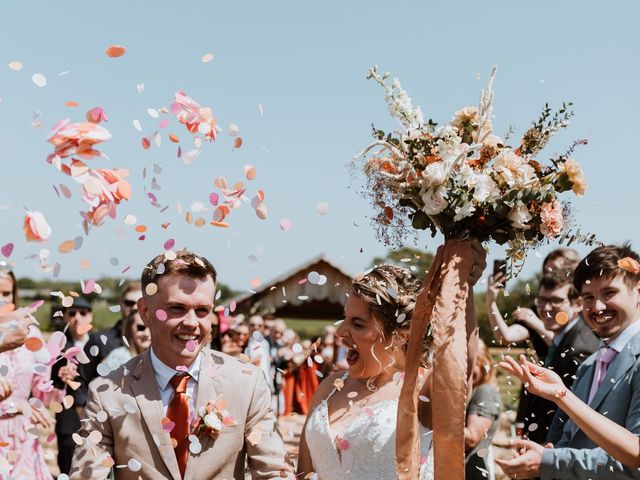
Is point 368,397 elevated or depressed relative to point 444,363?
depressed

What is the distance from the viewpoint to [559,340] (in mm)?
5949

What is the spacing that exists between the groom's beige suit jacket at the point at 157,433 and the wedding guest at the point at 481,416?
2500 millimetres

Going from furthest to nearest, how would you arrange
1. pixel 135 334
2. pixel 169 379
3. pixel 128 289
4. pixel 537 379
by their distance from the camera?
pixel 128 289, pixel 135 334, pixel 169 379, pixel 537 379

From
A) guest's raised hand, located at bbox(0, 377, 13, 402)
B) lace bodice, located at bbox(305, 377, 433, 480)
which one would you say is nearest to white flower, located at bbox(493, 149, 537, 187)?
lace bodice, located at bbox(305, 377, 433, 480)

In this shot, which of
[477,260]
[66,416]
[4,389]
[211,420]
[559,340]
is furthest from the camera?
[66,416]

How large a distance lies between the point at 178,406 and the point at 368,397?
1008mm

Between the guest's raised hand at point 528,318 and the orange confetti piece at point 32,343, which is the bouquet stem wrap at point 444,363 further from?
the guest's raised hand at point 528,318

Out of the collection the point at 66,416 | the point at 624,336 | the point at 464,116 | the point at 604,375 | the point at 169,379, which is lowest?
the point at 66,416

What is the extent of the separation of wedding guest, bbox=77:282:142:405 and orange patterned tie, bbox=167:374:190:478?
3.27 metres

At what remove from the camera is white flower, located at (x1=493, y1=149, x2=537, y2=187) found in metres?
3.28

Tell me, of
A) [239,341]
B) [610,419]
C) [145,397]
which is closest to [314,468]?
[145,397]

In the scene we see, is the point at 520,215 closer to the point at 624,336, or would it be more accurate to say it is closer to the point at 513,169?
the point at 513,169

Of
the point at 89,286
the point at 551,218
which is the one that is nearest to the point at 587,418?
the point at 551,218

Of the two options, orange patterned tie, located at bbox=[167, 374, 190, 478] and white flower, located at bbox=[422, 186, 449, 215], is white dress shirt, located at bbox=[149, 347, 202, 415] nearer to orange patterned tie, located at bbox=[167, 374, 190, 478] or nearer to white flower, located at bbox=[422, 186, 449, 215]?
orange patterned tie, located at bbox=[167, 374, 190, 478]
